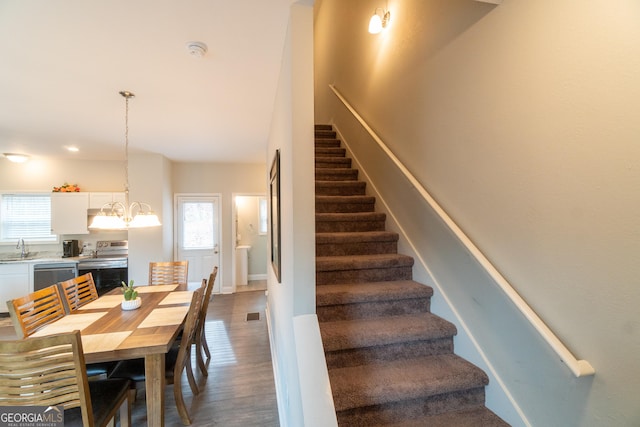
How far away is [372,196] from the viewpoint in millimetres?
2814

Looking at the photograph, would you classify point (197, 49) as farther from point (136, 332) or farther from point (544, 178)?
point (544, 178)

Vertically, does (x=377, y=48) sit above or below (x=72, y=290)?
above

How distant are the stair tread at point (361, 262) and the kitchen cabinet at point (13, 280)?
198 inches

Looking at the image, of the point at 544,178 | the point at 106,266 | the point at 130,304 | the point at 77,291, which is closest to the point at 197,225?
the point at 106,266

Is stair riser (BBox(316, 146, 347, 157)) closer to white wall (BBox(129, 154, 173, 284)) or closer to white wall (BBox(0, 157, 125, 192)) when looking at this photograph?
white wall (BBox(129, 154, 173, 284))

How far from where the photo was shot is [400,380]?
144cm

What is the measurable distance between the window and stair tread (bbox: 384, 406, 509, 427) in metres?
6.01

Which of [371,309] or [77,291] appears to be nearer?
[371,309]

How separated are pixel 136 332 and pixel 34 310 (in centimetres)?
102

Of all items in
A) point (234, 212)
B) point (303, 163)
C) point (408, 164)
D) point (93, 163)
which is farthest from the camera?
point (234, 212)

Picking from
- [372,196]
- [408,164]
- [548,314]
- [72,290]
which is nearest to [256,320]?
[72,290]

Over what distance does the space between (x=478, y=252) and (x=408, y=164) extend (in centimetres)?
99

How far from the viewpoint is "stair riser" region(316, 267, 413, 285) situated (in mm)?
2057

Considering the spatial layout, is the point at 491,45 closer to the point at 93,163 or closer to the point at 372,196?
the point at 372,196
